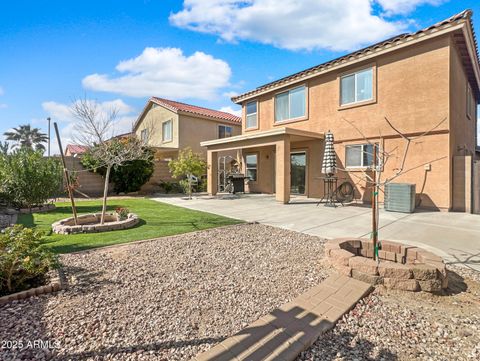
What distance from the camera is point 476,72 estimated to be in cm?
1197

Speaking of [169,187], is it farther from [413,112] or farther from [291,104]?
[413,112]

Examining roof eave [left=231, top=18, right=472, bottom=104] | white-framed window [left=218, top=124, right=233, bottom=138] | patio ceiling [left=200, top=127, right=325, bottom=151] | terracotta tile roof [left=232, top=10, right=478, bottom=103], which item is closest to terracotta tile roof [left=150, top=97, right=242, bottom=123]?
white-framed window [left=218, top=124, right=233, bottom=138]

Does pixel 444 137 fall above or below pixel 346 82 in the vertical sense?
below

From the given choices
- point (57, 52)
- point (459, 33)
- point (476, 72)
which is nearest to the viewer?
point (459, 33)

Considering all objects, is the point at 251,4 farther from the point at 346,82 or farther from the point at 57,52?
the point at 57,52

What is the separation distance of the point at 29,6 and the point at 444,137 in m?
14.2

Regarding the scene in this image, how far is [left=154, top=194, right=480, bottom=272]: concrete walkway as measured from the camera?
5113 mm

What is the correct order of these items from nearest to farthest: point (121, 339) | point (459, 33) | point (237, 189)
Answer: point (121, 339) → point (459, 33) → point (237, 189)

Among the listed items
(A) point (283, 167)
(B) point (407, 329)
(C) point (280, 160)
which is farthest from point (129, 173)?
(B) point (407, 329)

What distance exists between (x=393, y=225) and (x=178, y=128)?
54.9 feet

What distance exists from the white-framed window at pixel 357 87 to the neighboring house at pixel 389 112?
0.04 meters

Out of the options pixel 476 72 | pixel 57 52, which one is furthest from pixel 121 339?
pixel 476 72

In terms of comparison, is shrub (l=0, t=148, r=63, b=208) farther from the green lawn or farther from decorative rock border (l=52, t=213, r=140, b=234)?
decorative rock border (l=52, t=213, r=140, b=234)

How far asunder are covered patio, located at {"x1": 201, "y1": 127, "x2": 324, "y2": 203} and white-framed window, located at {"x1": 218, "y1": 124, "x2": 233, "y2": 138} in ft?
20.3
